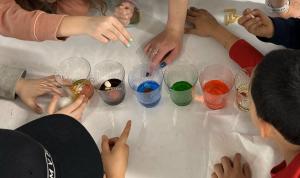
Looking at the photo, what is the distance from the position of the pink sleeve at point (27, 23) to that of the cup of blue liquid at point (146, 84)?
0.25 meters

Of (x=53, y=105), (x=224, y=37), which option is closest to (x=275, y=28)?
(x=224, y=37)

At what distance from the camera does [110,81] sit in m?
1.15

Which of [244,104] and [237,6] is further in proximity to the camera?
[237,6]

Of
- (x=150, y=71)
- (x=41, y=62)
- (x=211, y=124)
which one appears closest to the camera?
(x=211, y=124)

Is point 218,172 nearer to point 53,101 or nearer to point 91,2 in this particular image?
point 53,101

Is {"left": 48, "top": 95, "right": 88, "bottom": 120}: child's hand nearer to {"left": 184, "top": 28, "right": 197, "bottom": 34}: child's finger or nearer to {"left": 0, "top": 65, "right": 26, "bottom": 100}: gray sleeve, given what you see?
{"left": 0, "top": 65, "right": 26, "bottom": 100}: gray sleeve

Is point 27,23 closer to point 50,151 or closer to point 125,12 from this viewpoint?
point 125,12

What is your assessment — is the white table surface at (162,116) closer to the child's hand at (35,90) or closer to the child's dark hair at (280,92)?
the child's hand at (35,90)

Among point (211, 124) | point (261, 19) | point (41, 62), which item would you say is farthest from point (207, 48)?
point (41, 62)

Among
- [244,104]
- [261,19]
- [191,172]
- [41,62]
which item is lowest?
[191,172]

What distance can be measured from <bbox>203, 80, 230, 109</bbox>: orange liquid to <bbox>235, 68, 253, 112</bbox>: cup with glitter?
1.3 inches

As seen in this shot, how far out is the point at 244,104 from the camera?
3.53ft

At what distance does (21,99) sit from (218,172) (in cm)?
62

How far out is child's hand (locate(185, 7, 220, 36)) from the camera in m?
1.26
